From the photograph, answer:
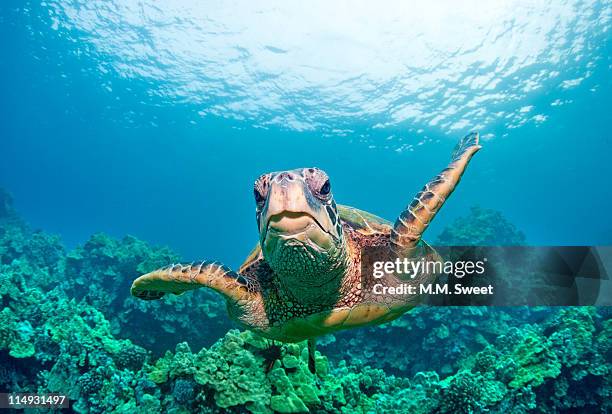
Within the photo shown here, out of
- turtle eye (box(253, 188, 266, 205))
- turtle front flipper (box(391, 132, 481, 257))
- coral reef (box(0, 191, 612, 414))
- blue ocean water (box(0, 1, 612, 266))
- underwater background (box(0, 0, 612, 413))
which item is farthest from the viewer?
blue ocean water (box(0, 1, 612, 266))

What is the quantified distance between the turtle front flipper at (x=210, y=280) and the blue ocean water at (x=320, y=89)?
17361mm

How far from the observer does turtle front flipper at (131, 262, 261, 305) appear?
9.66 ft

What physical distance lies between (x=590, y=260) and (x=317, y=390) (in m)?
5.77

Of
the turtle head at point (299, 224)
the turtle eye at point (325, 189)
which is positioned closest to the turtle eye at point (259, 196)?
the turtle head at point (299, 224)

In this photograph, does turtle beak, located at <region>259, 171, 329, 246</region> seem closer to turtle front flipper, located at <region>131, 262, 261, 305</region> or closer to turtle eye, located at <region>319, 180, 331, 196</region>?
turtle eye, located at <region>319, 180, 331, 196</region>

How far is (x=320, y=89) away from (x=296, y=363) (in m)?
22.1

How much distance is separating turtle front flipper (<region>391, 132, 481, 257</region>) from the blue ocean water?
1709cm

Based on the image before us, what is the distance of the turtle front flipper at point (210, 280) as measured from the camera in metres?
2.94

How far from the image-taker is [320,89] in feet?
77.3
